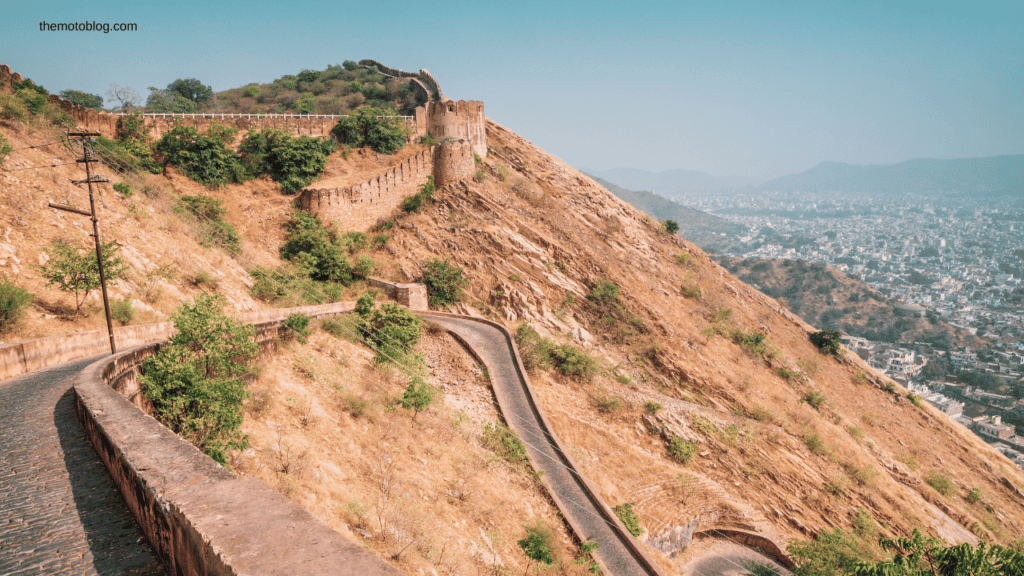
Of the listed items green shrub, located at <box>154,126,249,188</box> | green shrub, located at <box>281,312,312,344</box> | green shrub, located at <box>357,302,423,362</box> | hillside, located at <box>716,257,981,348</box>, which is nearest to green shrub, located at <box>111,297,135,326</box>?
green shrub, located at <box>281,312,312,344</box>

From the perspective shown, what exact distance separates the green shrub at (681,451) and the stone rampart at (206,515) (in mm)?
18249

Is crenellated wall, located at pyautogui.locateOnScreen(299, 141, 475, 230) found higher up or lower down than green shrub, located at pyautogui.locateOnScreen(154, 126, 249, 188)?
lower down

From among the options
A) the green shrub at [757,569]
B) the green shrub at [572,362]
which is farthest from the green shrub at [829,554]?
the green shrub at [572,362]

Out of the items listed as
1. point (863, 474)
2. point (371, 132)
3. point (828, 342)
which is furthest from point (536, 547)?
point (828, 342)

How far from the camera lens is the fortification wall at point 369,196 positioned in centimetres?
2517

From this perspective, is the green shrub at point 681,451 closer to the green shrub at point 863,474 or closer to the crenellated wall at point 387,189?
the green shrub at point 863,474

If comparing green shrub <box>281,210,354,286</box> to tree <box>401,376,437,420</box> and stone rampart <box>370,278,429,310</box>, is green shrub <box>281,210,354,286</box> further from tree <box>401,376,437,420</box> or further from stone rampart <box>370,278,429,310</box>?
tree <box>401,376,437,420</box>

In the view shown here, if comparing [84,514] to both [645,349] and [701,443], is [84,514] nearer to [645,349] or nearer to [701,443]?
[701,443]

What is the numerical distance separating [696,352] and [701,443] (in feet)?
17.4

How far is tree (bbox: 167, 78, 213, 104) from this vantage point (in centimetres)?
4794

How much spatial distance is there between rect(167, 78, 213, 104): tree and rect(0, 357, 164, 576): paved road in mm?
51444

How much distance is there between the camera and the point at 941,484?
76.2 ft

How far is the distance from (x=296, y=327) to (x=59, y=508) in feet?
36.0

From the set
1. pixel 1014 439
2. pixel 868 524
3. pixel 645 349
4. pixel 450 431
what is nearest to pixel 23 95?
pixel 450 431
